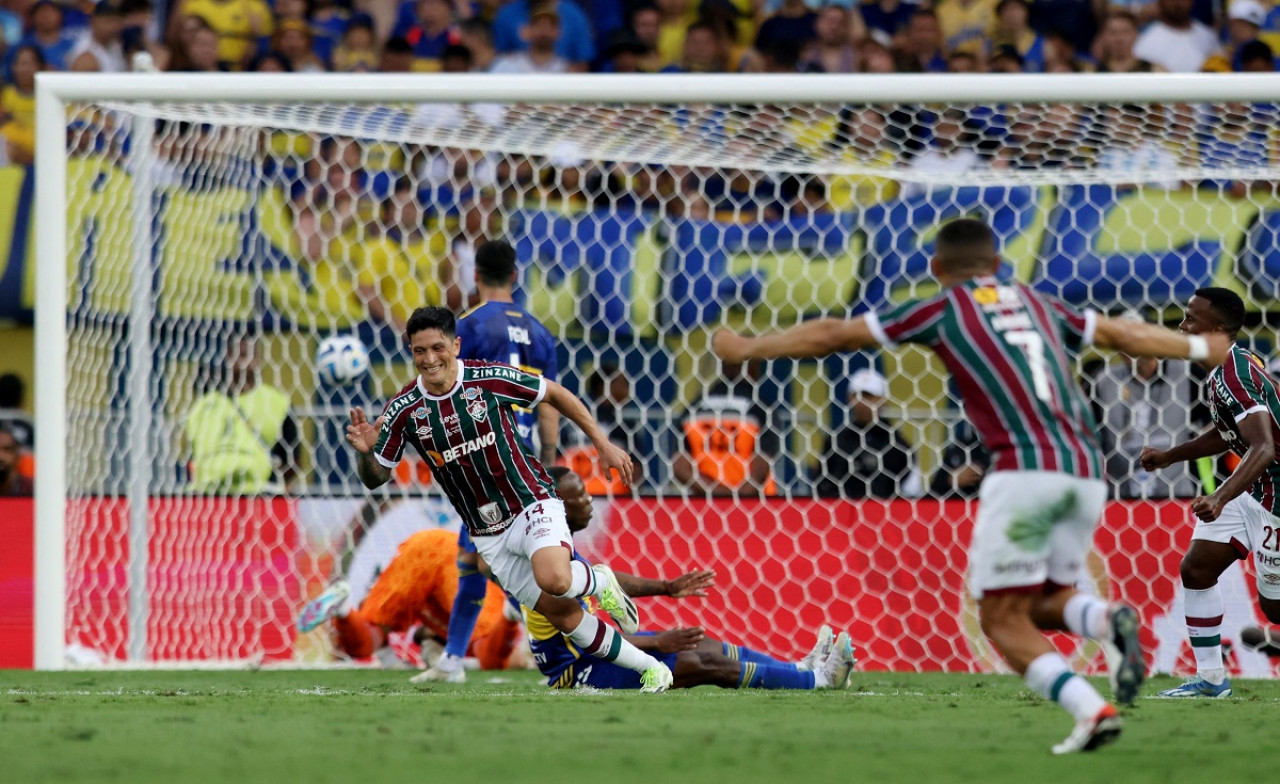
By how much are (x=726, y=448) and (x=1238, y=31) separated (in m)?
5.91

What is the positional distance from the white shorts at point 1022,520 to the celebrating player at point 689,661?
1.93 m

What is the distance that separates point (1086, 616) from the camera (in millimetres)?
4945

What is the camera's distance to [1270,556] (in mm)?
7621

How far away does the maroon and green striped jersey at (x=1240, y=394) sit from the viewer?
7312 millimetres

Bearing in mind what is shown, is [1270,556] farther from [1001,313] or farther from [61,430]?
[61,430]

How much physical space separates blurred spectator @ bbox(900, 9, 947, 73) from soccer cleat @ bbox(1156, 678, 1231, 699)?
658 centimetres

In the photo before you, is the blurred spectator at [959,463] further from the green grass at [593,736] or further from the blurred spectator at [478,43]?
the blurred spectator at [478,43]

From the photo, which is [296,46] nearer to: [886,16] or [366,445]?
[886,16]

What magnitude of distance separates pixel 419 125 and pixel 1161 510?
497cm

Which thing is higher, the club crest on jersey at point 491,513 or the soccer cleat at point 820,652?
the club crest on jersey at point 491,513

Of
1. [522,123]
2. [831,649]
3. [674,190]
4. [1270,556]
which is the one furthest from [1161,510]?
[522,123]

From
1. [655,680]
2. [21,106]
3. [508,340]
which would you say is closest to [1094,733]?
[655,680]

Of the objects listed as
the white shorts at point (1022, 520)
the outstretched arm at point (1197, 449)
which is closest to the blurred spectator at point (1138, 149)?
the outstretched arm at point (1197, 449)

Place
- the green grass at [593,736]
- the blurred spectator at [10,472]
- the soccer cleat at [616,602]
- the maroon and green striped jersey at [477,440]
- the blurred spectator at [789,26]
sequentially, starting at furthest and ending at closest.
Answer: the blurred spectator at [789,26]
the blurred spectator at [10,472]
the soccer cleat at [616,602]
the maroon and green striped jersey at [477,440]
the green grass at [593,736]
